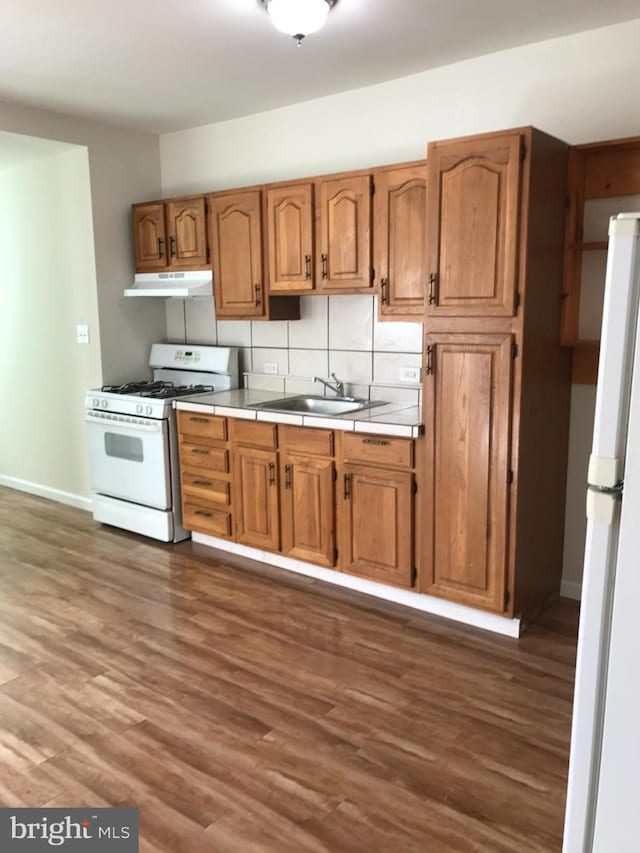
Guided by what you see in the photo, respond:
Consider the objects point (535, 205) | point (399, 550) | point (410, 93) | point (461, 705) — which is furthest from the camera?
point (410, 93)

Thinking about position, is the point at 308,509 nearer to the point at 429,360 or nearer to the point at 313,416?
the point at 313,416

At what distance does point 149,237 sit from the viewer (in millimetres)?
4602

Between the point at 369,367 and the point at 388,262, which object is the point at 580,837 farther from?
the point at 369,367

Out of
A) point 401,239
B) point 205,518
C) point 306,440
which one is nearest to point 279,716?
point 306,440

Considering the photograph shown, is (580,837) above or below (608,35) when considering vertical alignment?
below

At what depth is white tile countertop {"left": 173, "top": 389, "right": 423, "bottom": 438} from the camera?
3232mm

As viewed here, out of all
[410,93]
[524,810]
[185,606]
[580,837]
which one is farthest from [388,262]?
[580,837]

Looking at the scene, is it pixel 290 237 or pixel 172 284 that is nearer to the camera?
pixel 290 237

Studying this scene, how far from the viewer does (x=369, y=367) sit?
12.9 feet

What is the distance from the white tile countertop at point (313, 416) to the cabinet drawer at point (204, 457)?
225 millimetres

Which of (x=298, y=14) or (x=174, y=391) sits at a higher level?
(x=298, y=14)

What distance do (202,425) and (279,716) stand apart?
1.97 m

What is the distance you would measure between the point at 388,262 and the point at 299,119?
1.35 m

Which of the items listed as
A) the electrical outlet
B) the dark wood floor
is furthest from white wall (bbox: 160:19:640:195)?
the dark wood floor
